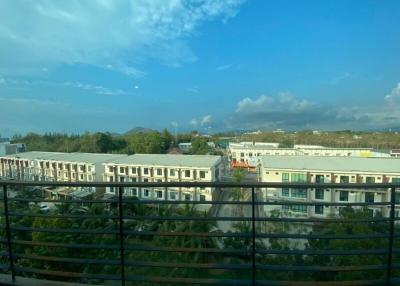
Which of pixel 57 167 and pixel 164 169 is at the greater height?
pixel 164 169

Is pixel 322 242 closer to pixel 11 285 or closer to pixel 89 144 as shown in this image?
pixel 11 285

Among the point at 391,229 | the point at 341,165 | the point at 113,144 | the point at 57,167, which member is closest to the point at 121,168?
the point at 57,167

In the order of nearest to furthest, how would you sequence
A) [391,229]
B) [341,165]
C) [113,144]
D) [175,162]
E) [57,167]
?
[391,229] → [341,165] → [175,162] → [57,167] → [113,144]

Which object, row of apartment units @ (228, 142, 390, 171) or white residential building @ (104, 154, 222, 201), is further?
row of apartment units @ (228, 142, 390, 171)

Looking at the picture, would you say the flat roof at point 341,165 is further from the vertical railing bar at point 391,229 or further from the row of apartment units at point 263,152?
the vertical railing bar at point 391,229

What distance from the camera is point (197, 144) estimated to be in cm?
5897

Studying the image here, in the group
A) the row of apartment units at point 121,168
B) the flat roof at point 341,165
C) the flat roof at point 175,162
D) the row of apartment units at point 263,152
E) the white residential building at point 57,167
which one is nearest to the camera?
the flat roof at point 341,165

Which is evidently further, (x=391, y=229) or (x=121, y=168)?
(x=121, y=168)

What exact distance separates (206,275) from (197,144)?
56.0 m

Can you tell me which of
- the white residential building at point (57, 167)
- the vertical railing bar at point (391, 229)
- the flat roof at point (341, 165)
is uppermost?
the vertical railing bar at point (391, 229)

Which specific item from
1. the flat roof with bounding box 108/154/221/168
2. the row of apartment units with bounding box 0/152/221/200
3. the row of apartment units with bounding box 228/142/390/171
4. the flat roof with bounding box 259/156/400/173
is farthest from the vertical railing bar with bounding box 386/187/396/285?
the row of apartment units with bounding box 228/142/390/171

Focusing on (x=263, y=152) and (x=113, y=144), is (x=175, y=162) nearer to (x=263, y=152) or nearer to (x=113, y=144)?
(x=263, y=152)

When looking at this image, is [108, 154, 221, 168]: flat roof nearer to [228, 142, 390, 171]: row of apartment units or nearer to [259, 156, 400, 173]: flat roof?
[259, 156, 400, 173]: flat roof

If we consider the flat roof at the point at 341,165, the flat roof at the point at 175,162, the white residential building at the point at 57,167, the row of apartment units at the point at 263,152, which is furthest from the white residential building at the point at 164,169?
the row of apartment units at the point at 263,152
